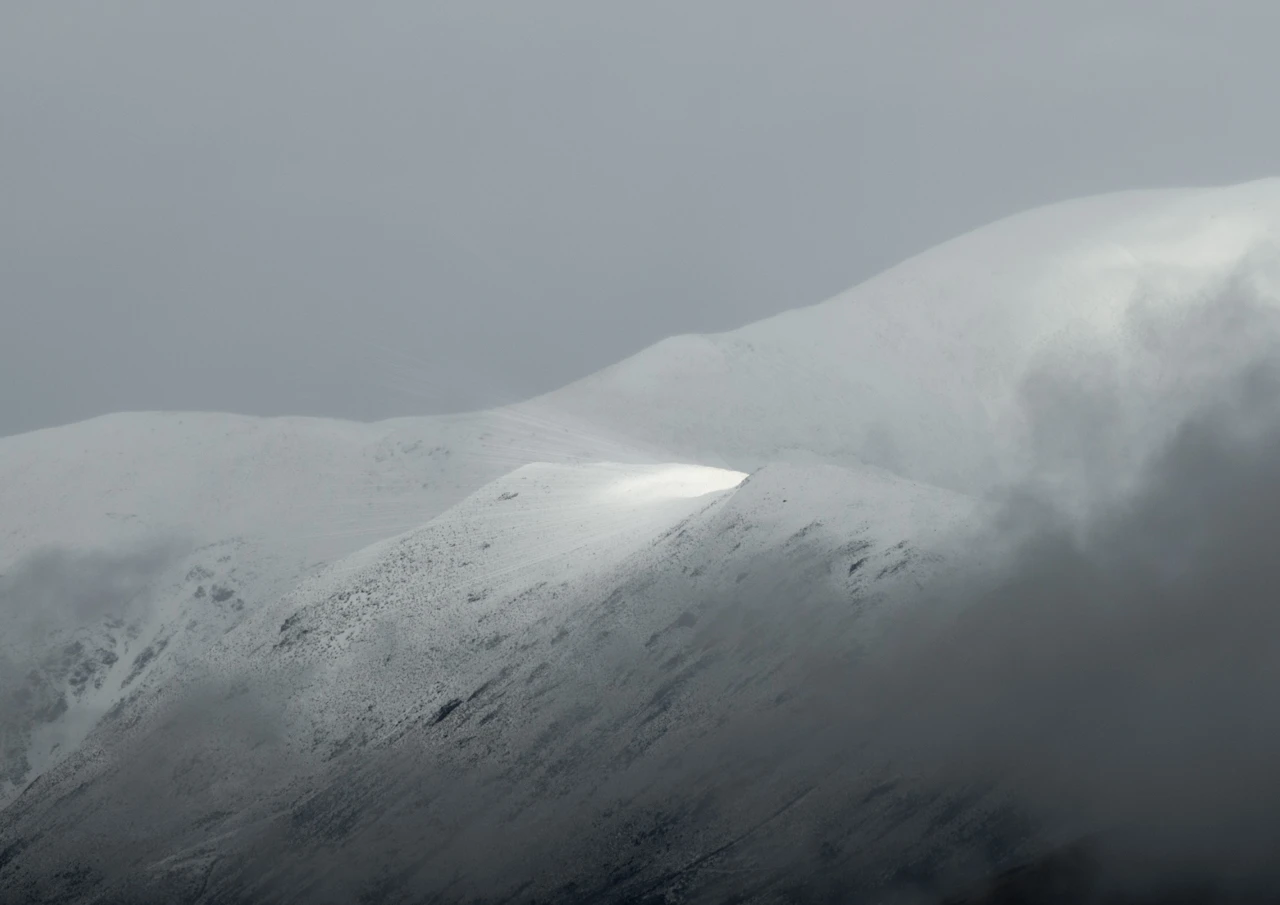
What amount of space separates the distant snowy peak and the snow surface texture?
0.66 feet

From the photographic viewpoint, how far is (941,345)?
238 feet

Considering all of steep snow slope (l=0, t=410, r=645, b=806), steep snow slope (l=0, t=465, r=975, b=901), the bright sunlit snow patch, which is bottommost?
steep snow slope (l=0, t=465, r=975, b=901)

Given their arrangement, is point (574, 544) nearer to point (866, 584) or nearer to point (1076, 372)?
point (866, 584)

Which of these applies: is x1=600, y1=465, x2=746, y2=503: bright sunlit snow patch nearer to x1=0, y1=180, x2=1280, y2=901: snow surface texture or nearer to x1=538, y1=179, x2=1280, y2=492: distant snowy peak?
x1=0, y1=180, x2=1280, y2=901: snow surface texture

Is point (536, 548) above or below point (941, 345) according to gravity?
below

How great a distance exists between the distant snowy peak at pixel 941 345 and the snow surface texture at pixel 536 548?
20cm

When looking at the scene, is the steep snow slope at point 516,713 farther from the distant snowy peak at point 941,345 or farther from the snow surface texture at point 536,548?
the distant snowy peak at point 941,345

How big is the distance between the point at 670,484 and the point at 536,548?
6.85 meters

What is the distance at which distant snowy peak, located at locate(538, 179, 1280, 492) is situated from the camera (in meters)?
66.5

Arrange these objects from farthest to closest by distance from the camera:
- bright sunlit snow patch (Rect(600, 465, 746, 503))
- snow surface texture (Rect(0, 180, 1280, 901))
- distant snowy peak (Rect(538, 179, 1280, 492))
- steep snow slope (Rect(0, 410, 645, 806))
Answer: distant snowy peak (Rect(538, 179, 1280, 492))
steep snow slope (Rect(0, 410, 645, 806))
bright sunlit snow patch (Rect(600, 465, 746, 503))
snow surface texture (Rect(0, 180, 1280, 901))

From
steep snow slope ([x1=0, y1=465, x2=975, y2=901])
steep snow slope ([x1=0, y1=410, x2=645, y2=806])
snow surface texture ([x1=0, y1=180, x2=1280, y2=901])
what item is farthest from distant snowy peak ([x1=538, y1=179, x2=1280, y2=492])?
steep snow slope ([x1=0, y1=465, x2=975, y2=901])

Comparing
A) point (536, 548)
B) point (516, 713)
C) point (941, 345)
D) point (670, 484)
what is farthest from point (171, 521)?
point (941, 345)

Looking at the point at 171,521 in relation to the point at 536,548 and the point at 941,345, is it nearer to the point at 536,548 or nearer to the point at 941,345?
the point at 536,548

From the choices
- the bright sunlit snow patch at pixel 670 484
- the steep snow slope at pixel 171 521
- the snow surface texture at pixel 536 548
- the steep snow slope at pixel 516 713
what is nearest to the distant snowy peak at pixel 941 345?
the snow surface texture at pixel 536 548
